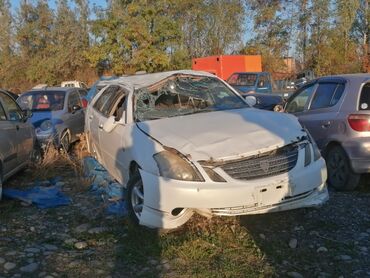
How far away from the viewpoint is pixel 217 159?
471cm

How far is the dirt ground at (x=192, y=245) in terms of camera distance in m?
4.24

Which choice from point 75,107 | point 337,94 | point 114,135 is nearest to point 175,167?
point 114,135

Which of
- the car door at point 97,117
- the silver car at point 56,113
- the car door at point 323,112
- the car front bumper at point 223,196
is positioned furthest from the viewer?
the silver car at point 56,113

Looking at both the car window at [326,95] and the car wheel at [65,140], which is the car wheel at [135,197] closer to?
the car window at [326,95]

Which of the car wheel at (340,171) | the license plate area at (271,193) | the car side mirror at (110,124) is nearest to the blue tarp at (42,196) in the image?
the car side mirror at (110,124)

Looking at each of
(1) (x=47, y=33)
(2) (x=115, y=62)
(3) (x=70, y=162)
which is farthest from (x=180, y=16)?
(3) (x=70, y=162)

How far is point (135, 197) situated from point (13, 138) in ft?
9.63

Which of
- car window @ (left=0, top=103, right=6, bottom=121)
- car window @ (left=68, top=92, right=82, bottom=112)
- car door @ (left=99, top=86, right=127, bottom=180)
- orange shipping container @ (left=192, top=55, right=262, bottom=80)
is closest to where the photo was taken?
car door @ (left=99, top=86, right=127, bottom=180)

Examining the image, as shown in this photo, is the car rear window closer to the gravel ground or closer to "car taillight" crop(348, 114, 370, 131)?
"car taillight" crop(348, 114, 370, 131)

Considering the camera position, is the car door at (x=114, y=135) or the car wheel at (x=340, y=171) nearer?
the car door at (x=114, y=135)

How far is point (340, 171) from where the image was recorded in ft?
22.4

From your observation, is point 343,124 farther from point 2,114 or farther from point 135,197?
point 2,114

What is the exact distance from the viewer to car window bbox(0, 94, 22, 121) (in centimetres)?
764

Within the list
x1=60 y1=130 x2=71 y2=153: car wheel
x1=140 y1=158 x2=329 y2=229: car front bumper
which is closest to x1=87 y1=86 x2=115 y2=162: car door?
x1=140 y1=158 x2=329 y2=229: car front bumper
